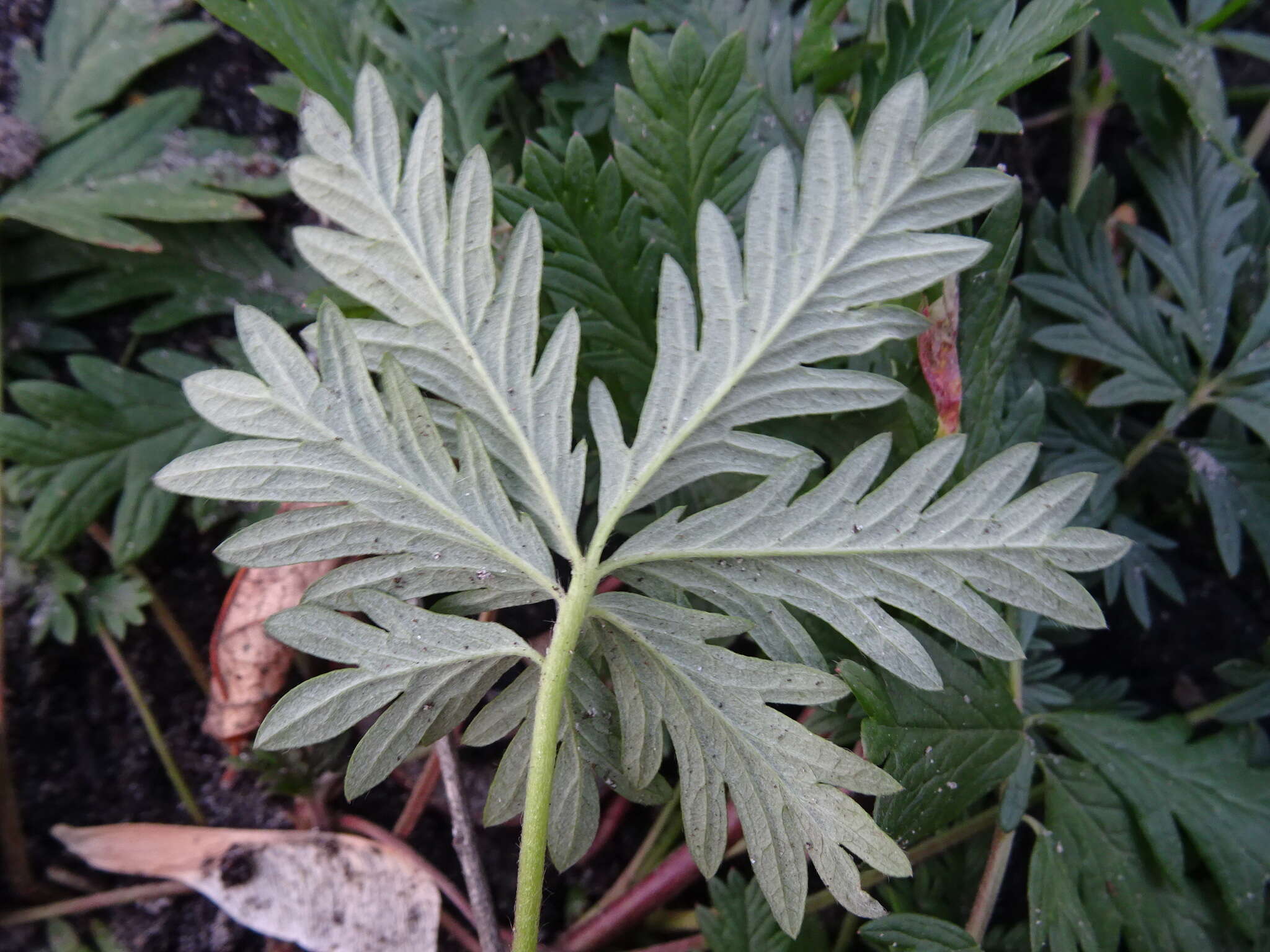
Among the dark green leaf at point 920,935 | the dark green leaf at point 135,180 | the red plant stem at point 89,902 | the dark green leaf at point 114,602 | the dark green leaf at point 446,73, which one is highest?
the dark green leaf at point 446,73

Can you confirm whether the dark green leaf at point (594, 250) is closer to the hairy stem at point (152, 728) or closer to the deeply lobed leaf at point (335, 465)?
the deeply lobed leaf at point (335, 465)

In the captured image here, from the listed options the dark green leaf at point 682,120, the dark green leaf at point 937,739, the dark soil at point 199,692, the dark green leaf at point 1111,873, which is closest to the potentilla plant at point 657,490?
the dark green leaf at point 937,739

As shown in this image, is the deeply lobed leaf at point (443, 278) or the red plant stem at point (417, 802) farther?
the red plant stem at point (417, 802)

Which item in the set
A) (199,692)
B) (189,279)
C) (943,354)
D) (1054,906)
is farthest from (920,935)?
(189,279)

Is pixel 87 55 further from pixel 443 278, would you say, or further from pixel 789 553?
pixel 789 553

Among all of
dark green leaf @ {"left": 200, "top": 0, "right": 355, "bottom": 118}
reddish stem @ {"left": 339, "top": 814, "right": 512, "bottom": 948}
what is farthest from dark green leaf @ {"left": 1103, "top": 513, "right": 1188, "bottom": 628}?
dark green leaf @ {"left": 200, "top": 0, "right": 355, "bottom": 118}

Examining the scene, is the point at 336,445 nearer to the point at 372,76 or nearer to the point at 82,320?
the point at 372,76
